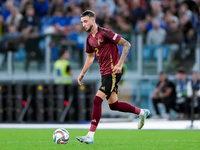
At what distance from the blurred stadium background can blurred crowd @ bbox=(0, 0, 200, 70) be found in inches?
1.4

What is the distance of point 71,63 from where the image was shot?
15633mm

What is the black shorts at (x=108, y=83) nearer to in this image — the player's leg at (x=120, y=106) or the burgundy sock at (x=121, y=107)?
the player's leg at (x=120, y=106)

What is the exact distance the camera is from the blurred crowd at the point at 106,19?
52.0ft

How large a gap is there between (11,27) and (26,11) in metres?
1.76

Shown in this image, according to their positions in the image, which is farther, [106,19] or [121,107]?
[106,19]

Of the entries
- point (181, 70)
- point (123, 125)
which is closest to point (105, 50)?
point (123, 125)

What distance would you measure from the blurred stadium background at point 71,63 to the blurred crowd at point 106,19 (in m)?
0.03

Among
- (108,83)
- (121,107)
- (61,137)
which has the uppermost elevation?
(108,83)

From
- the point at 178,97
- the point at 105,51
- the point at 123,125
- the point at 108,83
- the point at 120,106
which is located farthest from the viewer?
the point at 178,97

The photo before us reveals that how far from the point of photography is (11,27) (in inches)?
647

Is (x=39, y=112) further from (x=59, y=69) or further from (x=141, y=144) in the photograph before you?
(x=141, y=144)

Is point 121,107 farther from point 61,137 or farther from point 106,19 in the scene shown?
point 106,19

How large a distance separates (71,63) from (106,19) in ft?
7.59

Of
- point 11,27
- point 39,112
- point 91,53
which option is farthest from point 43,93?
point 91,53
